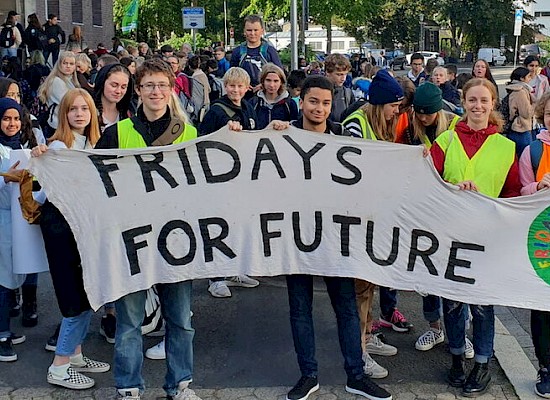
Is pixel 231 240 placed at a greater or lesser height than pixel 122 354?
greater

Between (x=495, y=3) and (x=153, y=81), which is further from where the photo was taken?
(x=495, y=3)

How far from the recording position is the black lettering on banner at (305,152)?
164 inches

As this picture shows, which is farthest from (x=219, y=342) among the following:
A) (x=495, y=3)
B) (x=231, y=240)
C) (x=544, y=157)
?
(x=495, y=3)

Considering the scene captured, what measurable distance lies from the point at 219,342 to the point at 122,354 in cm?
131

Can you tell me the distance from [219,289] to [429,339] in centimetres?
190

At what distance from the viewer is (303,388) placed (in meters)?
4.23

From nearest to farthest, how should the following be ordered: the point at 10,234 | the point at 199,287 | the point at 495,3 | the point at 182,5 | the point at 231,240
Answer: the point at 231,240, the point at 10,234, the point at 199,287, the point at 182,5, the point at 495,3

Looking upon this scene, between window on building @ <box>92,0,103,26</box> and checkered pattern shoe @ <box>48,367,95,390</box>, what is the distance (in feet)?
92.6

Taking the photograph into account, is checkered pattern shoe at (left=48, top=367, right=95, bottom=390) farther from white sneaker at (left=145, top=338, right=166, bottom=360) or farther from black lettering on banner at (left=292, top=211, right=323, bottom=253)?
black lettering on banner at (left=292, top=211, right=323, bottom=253)

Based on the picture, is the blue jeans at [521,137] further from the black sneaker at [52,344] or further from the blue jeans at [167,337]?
the black sneaker at [52,344]

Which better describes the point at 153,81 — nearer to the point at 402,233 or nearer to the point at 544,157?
the point at 402,233

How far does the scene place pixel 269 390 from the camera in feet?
14.4

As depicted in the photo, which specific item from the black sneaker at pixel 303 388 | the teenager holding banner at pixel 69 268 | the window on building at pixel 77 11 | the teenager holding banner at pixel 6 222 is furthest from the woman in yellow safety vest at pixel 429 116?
the window on building at pixel 77 11

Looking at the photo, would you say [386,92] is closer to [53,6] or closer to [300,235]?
[300,235]
